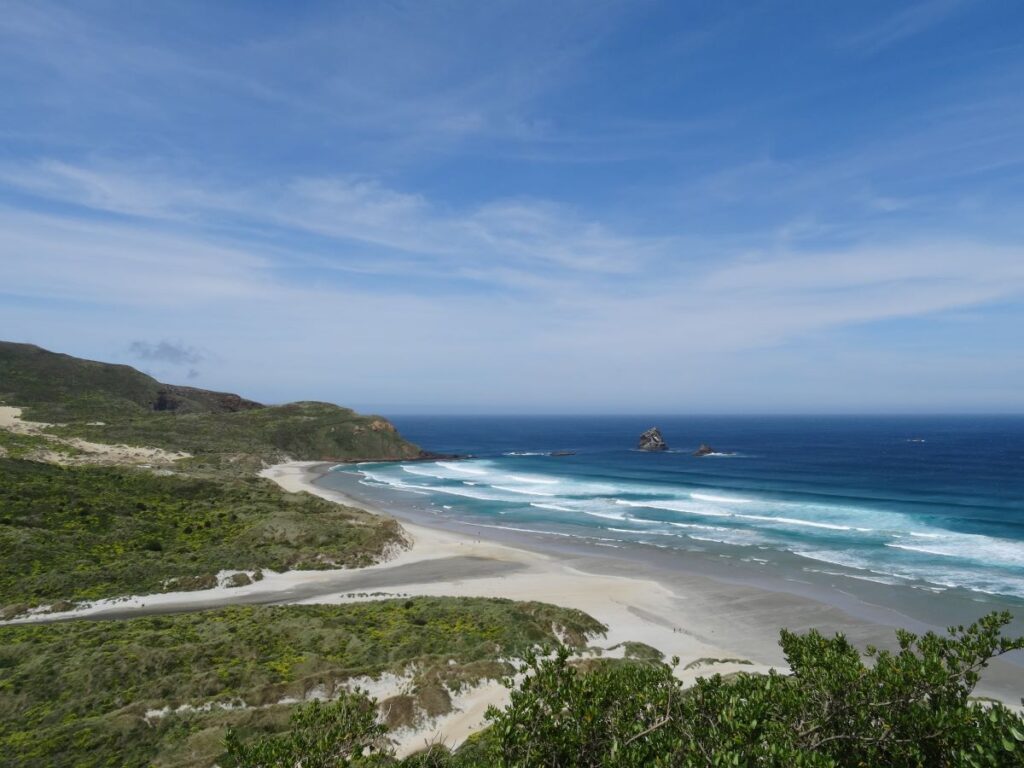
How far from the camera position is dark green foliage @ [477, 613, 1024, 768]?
8812 mm

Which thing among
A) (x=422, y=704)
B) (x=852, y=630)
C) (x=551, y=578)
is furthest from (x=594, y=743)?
(x=551, y=578)

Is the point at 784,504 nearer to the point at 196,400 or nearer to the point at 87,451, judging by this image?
the point at 87,451

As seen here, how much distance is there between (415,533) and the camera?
58.5 m

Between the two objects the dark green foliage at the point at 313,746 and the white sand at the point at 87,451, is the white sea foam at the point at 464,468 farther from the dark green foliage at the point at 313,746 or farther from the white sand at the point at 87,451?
the dark green foliage at the point at 313,746

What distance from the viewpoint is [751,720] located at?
880cm

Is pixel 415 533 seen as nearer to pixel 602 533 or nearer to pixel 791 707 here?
pixel 602 533

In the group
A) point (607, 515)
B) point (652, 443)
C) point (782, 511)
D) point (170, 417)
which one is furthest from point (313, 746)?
point (652, 443)

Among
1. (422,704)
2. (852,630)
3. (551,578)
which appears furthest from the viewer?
(551,578)

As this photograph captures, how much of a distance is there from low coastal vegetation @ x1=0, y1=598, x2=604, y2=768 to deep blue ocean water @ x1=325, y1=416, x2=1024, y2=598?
1111 inches

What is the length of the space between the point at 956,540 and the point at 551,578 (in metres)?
40.9

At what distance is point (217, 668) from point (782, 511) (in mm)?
65176

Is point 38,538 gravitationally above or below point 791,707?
below

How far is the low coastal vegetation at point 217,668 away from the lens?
18375 millimetres

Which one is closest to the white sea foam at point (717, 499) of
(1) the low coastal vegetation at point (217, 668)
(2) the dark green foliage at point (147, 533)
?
(2) the dark green foliage at point (147, 533)
